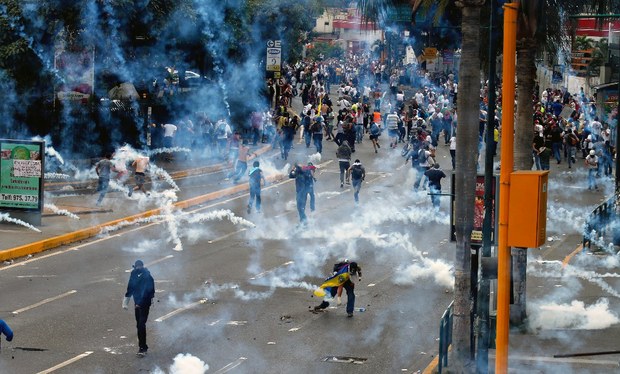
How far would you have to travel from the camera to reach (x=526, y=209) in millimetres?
10461

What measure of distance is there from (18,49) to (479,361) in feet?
76.3

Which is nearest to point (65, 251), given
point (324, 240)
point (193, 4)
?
point (324, 240)

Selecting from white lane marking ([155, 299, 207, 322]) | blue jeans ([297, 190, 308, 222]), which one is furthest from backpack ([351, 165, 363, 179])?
white lane marking ([155, 299, 207, 322])

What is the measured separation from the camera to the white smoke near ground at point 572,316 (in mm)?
19781

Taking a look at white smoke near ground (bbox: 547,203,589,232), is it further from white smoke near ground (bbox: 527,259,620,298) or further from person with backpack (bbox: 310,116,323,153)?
Answer: person with backpack (bbox: 310,116,323,153)

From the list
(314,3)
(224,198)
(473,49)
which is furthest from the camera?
(314,3)

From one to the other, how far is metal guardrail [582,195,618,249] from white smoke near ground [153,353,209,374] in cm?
1298

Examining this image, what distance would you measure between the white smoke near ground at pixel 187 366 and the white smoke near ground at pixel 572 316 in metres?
5.87

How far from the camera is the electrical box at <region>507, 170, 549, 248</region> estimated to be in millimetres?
10430

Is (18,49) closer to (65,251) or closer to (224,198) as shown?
(224,198)

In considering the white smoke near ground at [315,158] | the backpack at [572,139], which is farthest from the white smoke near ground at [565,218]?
the white smoke near ground at [315,158]

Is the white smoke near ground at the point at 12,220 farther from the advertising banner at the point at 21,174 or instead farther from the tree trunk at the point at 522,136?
the tree trunk at the point at 522,136

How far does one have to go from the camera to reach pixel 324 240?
1100 inches

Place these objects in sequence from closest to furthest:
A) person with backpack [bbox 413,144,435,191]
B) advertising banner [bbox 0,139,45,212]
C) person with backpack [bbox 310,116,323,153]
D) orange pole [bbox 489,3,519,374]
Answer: orange pole [bbox 489,3,519,374], advertising banner [bbox 0,139,45,212], person with backpack [bbox 413,144,435,191], person with backpack [bbox 310,116,323,153]
